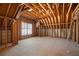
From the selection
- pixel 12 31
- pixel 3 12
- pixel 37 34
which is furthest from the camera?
pixel 37 34

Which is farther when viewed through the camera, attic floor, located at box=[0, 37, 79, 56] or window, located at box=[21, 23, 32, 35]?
window, located at box=[21, 23, 32, 35]

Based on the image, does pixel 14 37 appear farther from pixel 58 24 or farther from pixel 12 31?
pixel 58 24

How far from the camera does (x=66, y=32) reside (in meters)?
10.2

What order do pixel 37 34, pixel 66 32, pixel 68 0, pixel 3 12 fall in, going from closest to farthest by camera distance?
pixel 68 0 < pixel 3 12 < pixel 66 32 < pixel 37 34

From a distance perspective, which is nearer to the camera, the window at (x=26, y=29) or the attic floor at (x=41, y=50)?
the attic floor at (x=41, y=50)

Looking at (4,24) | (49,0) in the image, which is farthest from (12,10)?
(49,0)

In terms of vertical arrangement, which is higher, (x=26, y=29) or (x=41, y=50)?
(x=26, y=29)

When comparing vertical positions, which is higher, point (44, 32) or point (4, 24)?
point (4, 24)

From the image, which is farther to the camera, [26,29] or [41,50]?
[26,29]

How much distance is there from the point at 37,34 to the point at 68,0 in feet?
33.0

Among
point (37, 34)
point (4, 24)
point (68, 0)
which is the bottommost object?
point (37, 34)

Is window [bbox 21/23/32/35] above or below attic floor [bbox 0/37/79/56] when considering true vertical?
above

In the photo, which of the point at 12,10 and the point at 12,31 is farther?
the point at 12,31

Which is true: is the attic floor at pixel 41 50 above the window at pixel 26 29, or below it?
below
